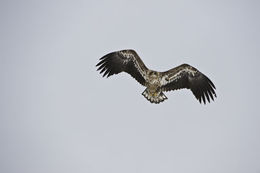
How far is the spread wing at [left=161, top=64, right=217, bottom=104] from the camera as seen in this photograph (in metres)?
12.8

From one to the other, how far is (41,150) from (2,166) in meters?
5.59

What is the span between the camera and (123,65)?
12.9m

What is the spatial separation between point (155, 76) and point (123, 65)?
1.26 meters

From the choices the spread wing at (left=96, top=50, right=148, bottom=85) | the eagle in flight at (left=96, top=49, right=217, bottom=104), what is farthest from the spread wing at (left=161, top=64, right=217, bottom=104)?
the spread wing at (left=96, top=50, right=148, bottom=85)

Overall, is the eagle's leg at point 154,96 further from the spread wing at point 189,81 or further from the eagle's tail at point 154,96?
the spread wing at point 189,81

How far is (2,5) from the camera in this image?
11450cm

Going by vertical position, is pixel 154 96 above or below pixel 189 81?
below

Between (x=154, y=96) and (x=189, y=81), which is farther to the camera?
(x=189, y=81)

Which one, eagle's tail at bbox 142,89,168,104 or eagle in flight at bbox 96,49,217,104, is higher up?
eagle in flight at bbox 96,49,217,104

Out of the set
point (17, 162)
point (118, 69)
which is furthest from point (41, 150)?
point (118, 69)

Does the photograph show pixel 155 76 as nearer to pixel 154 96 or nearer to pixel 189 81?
pixel 154 96

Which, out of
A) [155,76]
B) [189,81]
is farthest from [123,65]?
[189,81]

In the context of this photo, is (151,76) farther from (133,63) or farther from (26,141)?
(26,141)

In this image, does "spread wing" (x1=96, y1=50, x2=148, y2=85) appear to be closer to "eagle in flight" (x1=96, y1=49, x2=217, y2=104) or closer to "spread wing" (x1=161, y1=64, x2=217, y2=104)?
"eagle in flight" (x1=96, y1=49, x2=217, y2=104)
